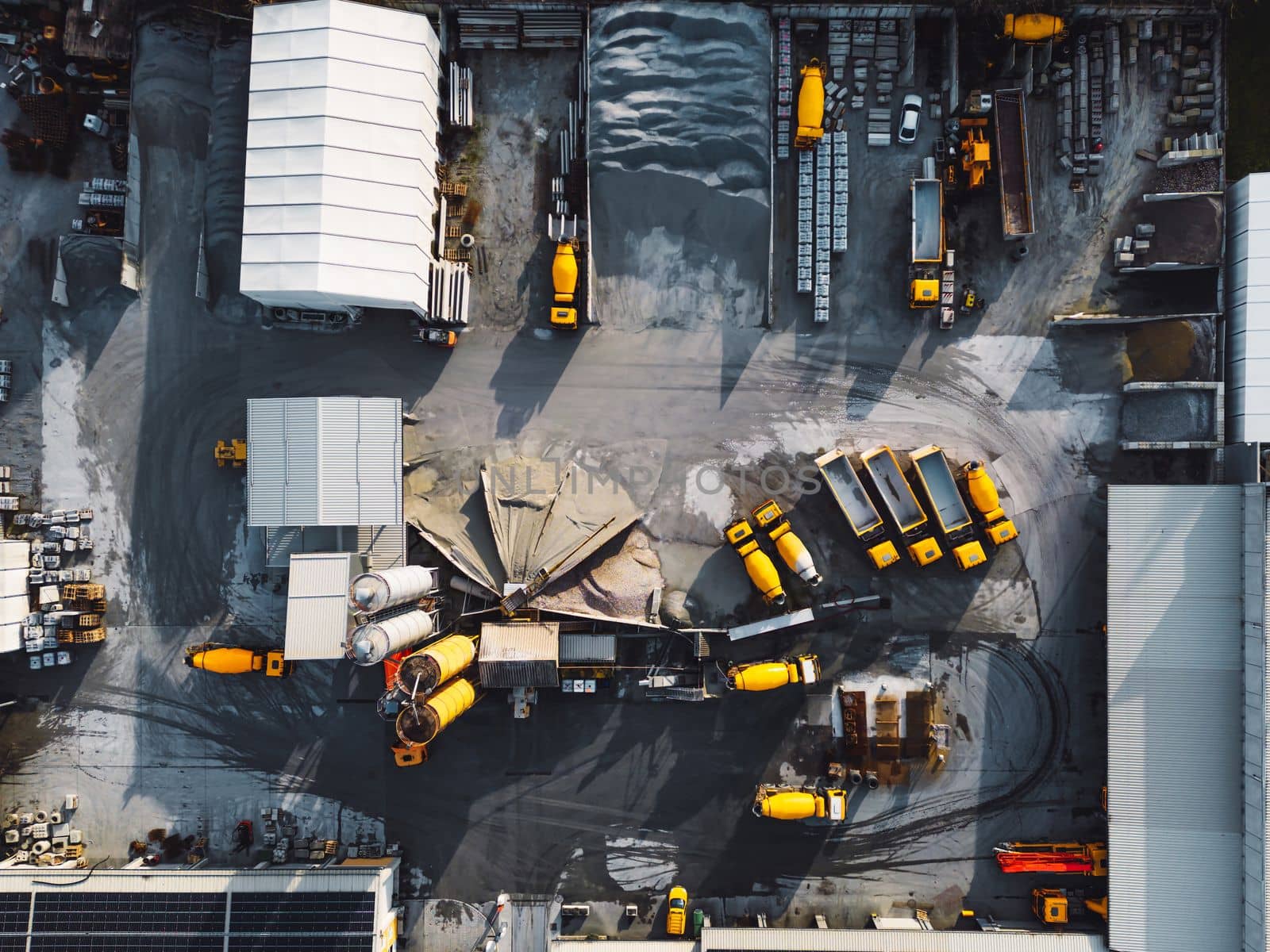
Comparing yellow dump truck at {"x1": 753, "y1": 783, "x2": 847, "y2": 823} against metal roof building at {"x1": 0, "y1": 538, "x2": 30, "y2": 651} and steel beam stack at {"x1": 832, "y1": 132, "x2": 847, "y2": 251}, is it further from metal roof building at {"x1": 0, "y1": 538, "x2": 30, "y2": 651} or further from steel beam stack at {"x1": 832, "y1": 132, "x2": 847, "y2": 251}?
metal roof building at {"x1": 0, "y1": 538, "x2": 30, "y2": 651}

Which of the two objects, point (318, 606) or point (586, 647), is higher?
point (318, 606)

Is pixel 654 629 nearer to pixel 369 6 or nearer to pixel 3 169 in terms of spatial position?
pixel 369 6

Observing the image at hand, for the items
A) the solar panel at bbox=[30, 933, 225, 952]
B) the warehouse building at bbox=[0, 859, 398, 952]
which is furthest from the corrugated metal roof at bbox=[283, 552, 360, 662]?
the solar panel at bbox=[30, 933, 225, 952]

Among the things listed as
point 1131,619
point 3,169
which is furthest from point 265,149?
point 1131,619

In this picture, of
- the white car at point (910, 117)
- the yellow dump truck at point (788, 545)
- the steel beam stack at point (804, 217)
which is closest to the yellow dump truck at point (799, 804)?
the yellow dump truck at point (788, 545)

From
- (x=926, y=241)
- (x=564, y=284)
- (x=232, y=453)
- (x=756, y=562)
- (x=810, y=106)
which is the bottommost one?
(x=756, y=562)

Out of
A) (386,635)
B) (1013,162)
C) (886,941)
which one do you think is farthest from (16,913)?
(1013,162)

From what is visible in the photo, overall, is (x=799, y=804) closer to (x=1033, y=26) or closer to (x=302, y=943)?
(x=302, y=943)
